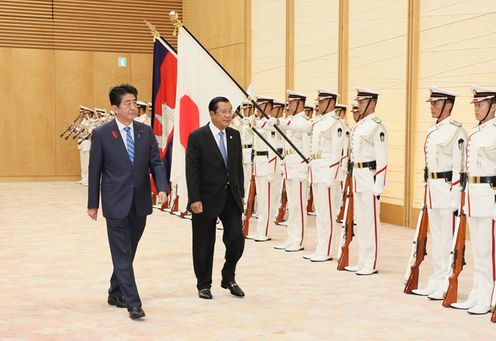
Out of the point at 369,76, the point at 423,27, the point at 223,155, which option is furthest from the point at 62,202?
the point at 223,155

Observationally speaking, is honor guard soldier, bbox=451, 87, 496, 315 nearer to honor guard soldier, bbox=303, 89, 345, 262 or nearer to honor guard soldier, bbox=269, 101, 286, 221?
honor guard soldier, bbox=303, 89, 345, 262

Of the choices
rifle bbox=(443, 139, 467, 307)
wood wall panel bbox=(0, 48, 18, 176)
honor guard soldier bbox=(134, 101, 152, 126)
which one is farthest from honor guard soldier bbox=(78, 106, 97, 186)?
rifle bbox=(443, 139, 467, 307)

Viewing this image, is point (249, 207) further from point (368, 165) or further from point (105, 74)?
point (105, 74)

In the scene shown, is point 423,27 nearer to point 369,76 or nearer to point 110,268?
point 369,76

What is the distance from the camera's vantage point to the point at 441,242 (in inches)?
215

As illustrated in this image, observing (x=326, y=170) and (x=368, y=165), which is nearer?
(x=368, y=165)

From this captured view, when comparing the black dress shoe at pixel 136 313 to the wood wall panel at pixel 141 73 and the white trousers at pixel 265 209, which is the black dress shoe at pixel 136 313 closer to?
the white trousers at pixel 265 209

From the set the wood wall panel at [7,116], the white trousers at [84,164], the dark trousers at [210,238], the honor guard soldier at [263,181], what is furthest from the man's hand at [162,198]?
the wood wall panel at [7,116]

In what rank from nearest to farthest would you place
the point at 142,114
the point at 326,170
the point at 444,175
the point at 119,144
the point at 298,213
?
the point at 119,144 < the point at 444,175 < the point at 326,170 < the point at 298,213 < the point at 142,114

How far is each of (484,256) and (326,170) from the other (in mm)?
2201

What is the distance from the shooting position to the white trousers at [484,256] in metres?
4.97

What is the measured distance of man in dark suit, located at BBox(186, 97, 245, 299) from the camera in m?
5.31

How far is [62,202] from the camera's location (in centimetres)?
1248

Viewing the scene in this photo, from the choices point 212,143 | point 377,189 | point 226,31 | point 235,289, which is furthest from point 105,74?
point 235,289
